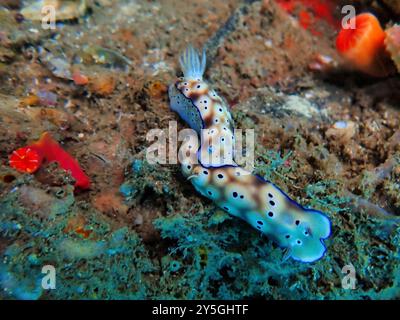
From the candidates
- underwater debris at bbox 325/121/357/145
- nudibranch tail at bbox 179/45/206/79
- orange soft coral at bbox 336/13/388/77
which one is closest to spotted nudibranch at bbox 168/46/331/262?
nudibranch tail at bbox 179/45/206/79

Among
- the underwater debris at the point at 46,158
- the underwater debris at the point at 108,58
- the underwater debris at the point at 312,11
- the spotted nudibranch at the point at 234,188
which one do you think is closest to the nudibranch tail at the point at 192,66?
the spotted nudibranch at the point at 234,188

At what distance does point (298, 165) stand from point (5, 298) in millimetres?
2975

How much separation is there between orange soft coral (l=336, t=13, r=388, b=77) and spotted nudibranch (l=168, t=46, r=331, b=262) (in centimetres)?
215

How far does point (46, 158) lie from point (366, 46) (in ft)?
14.1

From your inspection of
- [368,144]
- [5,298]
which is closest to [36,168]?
[5,298]

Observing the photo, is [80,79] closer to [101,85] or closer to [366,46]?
[101,85]

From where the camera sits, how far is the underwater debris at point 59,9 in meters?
4.85

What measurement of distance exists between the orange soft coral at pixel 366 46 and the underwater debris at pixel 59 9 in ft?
13.6

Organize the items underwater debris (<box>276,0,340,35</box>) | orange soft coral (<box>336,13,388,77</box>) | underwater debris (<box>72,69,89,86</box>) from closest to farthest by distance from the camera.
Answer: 1. underwater debris (<box>72,69,89,86</box>)
2. orange soft coral (<box>336,13,388,77</box>)
3. underwater debris (<box>276,0,340,35</box>)

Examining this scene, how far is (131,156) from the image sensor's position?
3.62 metres

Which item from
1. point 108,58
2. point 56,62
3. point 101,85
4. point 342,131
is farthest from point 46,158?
point 342,131

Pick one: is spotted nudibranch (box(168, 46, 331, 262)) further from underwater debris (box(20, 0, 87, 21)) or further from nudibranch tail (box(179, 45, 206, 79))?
underwater debris (box(20, 0, 87, 21))

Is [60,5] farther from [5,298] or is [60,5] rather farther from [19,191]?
[5,298]

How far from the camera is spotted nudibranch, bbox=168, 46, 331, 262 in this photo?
2740mm
